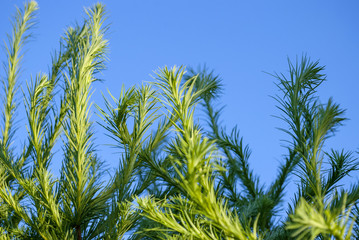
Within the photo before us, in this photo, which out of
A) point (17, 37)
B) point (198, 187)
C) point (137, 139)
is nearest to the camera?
point (198, 187)

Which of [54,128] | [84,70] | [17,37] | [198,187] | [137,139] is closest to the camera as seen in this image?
[198,187]

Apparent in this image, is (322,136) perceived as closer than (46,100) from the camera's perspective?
Yes

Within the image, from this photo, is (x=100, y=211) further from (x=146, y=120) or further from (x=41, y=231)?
(x=146, y=120)

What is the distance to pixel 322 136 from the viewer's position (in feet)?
3.74

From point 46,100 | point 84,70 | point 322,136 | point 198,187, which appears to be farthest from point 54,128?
point 322,136

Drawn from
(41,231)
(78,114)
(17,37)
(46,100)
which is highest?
(17,37)

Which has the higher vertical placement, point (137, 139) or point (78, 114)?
point (78, 114)

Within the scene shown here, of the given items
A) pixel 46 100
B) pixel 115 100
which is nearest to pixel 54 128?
pixel 46 100

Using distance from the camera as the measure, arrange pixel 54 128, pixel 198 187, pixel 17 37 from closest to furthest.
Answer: pixel 198 187, pixel 54 128, pixel 17 37

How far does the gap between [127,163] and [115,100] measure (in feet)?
0.70

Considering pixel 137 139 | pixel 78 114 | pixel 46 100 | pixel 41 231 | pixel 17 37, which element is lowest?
pixel 41 231

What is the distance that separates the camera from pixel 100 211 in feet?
4.61

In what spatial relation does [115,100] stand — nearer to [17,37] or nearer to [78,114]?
[78,114]

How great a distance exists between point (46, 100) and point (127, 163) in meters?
0.57
